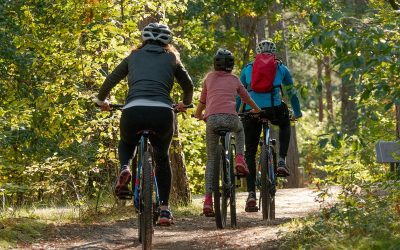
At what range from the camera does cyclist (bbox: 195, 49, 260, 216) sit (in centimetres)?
897

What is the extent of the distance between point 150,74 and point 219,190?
2324 millimetres

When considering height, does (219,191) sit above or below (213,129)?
below

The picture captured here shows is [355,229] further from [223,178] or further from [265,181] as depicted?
[265,181]

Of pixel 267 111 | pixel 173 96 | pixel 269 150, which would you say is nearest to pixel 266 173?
pixel 269 150

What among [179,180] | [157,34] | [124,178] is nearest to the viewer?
[124,178]

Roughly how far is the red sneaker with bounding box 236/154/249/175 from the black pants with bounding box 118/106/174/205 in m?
1.83

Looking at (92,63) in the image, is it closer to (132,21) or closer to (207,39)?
(132,21)

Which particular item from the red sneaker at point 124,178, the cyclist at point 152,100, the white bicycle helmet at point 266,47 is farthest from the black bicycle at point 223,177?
the red sneaker at point 124,178

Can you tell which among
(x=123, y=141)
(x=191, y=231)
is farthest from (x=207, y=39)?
(x=123, y=141)

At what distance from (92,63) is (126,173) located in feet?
14.8

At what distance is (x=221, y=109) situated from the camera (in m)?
8.95

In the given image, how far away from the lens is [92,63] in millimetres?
11227

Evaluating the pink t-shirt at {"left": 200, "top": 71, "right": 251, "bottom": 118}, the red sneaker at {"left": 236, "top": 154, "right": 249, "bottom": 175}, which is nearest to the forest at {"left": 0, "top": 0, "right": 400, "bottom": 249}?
the red sneaker at {"left": 236, "top": 154, "right": 249, "bottom": 175}

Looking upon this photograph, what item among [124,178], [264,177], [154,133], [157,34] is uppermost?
[157,34]
